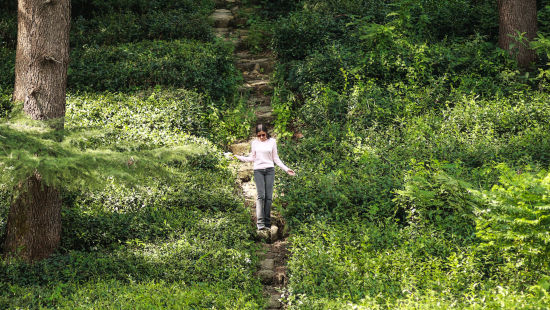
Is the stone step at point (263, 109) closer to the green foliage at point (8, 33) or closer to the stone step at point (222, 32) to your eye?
the stone step at point (222, 32)

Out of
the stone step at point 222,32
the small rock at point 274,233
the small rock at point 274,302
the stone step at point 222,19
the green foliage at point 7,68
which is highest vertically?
the stone step at point 222,19

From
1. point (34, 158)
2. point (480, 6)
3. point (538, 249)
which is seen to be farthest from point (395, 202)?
point (480, 6)

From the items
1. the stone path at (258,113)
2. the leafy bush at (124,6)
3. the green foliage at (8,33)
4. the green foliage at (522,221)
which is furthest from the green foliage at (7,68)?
the green foliage at (522,221)

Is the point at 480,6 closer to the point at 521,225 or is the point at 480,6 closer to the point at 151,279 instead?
the point at 521,225

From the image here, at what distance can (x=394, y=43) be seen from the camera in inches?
506

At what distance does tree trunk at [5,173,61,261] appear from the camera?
23.6ft

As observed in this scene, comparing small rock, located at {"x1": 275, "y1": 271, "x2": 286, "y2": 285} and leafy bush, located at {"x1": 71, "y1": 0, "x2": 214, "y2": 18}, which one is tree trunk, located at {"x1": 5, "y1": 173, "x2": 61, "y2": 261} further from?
leafy bush, located at {"x1": 71, "y1": 0, "x2": 214, "y2": 18}

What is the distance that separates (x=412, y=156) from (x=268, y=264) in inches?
143

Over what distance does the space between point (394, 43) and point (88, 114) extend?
7856 mm

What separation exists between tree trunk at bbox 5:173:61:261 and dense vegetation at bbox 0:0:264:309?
289 millimetres

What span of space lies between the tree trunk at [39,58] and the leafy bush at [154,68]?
5.06 metres

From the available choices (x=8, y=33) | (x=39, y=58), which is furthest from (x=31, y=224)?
(x=8, y=33)

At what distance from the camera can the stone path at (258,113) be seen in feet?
24.7

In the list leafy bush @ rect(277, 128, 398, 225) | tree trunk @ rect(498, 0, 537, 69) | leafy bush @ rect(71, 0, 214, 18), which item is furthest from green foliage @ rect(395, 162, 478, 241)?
leafy bush @ rect(71, 0, 214, 18)
